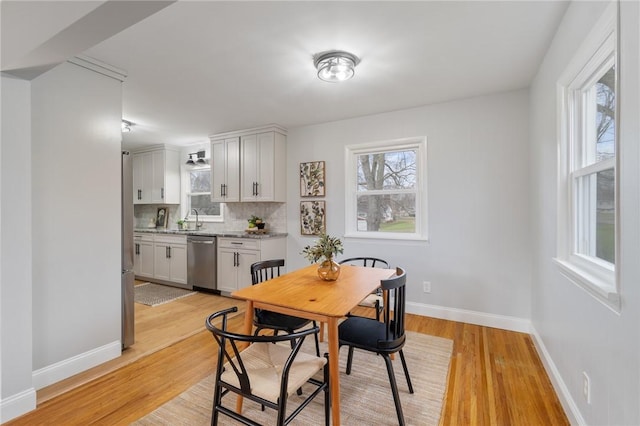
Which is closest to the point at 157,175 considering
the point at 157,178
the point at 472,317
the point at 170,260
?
the point at 157,178

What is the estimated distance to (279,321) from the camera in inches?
86.3

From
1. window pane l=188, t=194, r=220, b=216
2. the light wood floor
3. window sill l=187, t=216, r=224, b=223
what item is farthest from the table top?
window pane l=188, t=194, r=220, b=216

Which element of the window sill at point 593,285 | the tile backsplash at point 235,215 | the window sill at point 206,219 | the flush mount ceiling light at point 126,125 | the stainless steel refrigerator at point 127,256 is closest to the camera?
the window sill at point 593,285

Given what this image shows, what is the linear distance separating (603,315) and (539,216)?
1.46m

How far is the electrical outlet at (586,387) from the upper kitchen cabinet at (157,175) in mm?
5889

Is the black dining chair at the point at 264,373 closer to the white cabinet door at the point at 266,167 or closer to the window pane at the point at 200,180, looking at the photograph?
the white cabinet door at the point at 266,167

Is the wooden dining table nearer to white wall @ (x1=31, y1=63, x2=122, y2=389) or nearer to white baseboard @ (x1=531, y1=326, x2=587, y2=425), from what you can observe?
white baseboard @ (x1=531, y1=326, x2=587, y2=425)

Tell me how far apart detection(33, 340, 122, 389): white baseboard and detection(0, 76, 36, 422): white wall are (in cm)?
23

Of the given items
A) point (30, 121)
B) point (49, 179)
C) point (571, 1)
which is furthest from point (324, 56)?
point (49, 179)

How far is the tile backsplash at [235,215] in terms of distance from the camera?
460 centimetres

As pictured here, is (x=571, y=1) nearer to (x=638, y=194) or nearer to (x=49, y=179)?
(x=638, y=194)

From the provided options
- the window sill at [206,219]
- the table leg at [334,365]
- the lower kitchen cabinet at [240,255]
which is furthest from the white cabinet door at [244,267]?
the table leg at [334,365]

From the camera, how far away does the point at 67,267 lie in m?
2.24

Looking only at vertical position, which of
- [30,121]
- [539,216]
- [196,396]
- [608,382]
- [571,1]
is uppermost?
[571,1]
